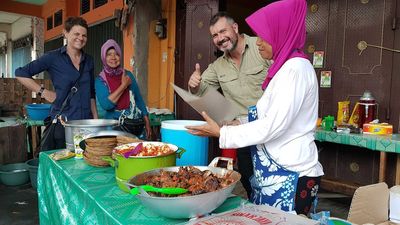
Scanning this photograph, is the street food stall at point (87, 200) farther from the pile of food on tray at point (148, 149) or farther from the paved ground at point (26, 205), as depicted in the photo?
the paved ground at point (26, 205)

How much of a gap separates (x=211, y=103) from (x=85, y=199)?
68 centimetres

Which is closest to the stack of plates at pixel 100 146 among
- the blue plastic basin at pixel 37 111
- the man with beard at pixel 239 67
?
the man with beard at pixel 239 67

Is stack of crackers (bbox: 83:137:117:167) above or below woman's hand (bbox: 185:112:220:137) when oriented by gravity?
below

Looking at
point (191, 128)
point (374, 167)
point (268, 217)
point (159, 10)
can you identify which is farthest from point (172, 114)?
point (268, 217)

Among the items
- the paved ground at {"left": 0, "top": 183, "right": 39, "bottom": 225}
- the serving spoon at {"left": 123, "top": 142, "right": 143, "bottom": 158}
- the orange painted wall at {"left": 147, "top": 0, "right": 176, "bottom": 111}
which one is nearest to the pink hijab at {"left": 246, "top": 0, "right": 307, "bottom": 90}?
the serving spoon at {"left": 123, "top": 142, "right": 143, "bottom": 158}

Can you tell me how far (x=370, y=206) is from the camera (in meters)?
1.70

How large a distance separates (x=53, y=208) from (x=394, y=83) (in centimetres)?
323

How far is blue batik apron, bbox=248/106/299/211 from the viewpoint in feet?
4.08

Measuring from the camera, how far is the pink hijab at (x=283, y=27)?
123 centimetres

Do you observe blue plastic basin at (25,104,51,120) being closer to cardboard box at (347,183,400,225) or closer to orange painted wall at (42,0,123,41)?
orange painted wall at (42,0,123,41)

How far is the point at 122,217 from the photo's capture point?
1054 millimetres

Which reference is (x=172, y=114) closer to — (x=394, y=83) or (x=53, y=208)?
(x=394, y=83)

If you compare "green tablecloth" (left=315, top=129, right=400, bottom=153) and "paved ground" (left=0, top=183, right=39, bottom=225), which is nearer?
"green tablecloth" (left=315, top=129, right=400, bottom=153)

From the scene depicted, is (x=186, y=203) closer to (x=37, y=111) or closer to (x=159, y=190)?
(x=159, y=190)
